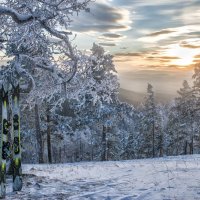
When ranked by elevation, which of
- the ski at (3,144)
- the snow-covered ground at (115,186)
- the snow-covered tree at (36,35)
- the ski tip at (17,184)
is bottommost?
the snow-covered ground at (115,186)

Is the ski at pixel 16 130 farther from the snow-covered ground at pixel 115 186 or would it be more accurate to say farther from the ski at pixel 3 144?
the snow-covered ground at pixel 115 186

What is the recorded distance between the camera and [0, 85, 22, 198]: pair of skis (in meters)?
10.8

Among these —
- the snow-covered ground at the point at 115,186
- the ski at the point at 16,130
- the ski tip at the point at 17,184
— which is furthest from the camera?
the ski tip at the point at 17,184

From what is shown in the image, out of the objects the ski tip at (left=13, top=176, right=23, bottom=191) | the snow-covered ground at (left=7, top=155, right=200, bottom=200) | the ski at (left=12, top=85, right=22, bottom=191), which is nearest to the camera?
the snow-covered ground at (left=7, top=155, right=200, bottom=200)

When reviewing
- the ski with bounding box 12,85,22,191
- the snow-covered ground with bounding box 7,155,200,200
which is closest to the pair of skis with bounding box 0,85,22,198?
the ski with bounding box 12,85,22,191

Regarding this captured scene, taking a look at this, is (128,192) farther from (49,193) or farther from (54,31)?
(54,31)

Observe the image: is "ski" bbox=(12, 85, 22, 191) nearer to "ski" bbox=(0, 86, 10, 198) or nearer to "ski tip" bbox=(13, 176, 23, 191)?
"ski tip" bbox=(13, 176, 23, 191)

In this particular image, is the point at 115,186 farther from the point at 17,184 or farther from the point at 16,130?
the point at 16,130

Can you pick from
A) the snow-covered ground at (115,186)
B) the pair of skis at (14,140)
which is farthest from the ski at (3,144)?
the snow-covered ground at (115,186)

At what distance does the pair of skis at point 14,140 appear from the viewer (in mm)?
10844

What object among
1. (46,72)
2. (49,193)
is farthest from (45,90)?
Answer: (49,193)

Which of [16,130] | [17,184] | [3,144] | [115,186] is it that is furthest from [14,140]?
[115,186]

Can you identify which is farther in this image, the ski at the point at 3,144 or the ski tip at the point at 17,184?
→ the ski tip at the point at 17,184

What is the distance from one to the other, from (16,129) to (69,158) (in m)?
107
